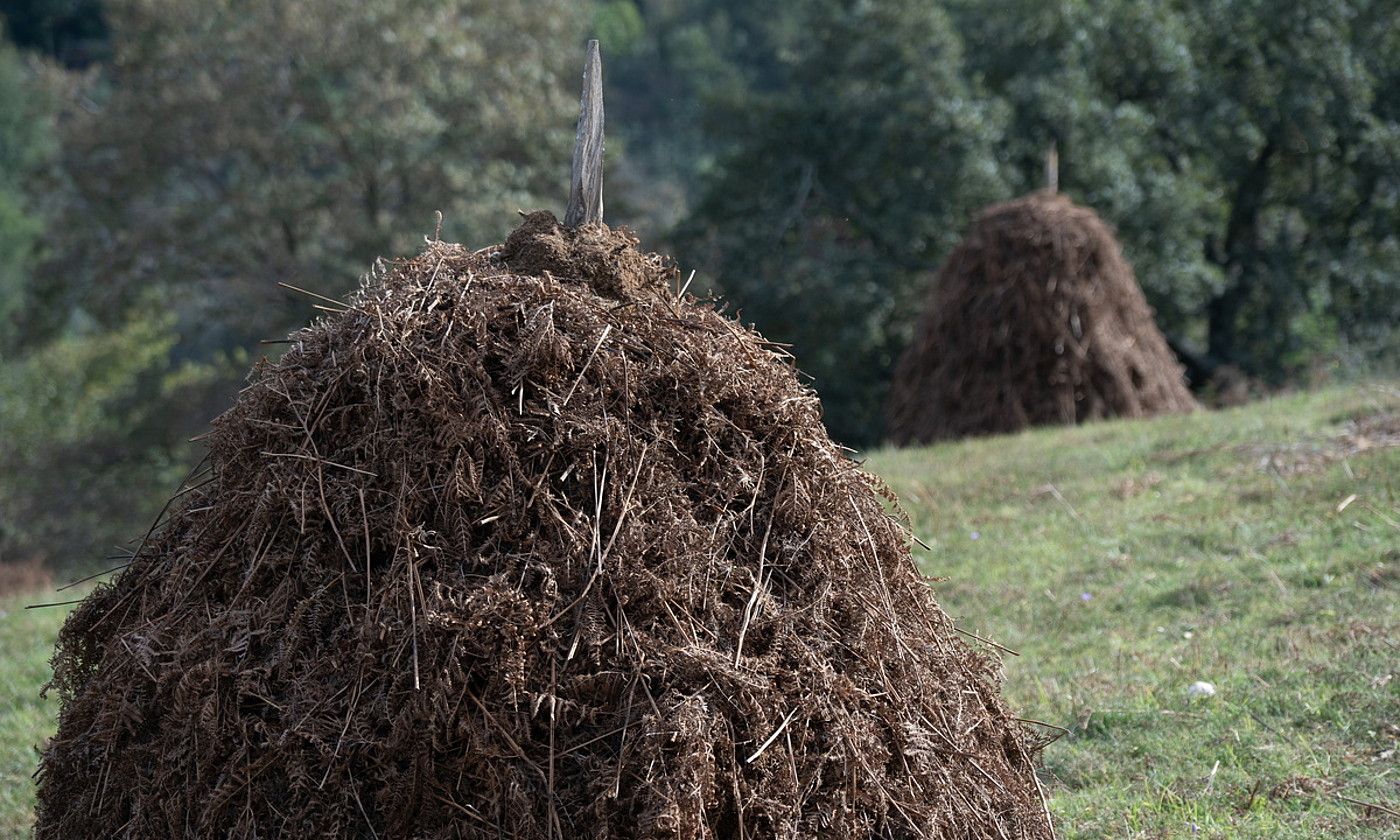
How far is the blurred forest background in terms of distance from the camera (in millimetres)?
17047

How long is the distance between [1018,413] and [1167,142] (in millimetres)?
8486

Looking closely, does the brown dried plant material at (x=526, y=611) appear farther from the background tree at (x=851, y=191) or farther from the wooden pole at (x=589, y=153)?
the background tree at (x=851, y=191)

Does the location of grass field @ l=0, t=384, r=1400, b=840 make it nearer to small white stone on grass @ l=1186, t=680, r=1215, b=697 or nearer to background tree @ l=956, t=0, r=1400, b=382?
small white stone on grass @ l=1186, t=680, r=1215, b=697

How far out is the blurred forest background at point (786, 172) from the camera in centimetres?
1705

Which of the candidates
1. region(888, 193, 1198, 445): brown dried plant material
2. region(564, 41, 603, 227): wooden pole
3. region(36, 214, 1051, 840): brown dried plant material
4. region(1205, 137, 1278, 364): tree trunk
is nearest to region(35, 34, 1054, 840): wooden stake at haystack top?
region(36, 214, 1051, 840): brown dried plant material

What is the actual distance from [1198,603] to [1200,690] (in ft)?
3.74

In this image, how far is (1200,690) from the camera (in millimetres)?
5004

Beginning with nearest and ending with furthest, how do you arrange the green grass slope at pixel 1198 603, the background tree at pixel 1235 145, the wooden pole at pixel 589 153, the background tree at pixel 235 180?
1. the wooden pole at pixel 589 153
2. the green grass slope at pixel 1198 603
3. the background tree at pixel 1235 145
4. the background tree at pixel 235 180

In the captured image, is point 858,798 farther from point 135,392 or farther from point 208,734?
point 135,392

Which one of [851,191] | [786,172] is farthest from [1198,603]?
[786,172]

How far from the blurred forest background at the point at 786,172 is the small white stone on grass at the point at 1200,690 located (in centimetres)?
1026

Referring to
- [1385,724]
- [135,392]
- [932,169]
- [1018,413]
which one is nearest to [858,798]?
[1385,724]

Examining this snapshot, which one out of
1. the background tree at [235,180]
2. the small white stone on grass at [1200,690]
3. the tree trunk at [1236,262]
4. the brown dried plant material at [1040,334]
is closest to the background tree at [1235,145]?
the tree trunk at [1236,262]

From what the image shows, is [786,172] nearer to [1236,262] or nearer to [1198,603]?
[1236,262]
